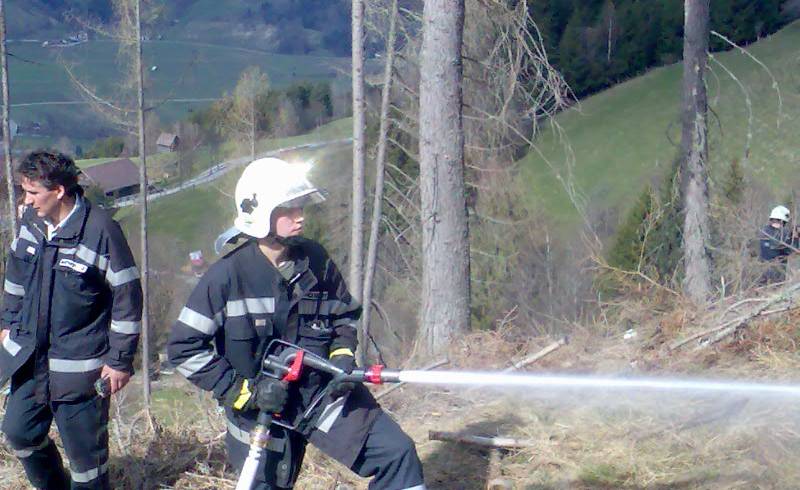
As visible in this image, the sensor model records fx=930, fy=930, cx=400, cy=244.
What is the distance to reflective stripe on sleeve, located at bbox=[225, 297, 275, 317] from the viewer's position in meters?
3.81

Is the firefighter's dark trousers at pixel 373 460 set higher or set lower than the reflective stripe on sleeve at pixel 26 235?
lower

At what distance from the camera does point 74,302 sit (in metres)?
4.40

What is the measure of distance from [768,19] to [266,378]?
61.5m

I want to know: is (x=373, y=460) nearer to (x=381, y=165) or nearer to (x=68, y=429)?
(x=68, y=429)

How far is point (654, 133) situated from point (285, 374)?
53.6 m

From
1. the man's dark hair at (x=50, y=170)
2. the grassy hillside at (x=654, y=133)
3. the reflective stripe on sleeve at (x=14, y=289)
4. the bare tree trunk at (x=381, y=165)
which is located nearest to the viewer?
the man's dark hair at (x=50, y=170)

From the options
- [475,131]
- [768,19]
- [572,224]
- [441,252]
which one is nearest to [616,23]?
[768,19]

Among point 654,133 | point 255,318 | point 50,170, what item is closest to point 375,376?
point 255,318

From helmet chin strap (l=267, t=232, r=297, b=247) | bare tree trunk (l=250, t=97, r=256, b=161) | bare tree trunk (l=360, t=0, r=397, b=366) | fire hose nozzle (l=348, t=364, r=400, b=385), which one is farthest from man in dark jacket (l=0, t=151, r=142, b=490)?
bare tree trunk (l=250, t=97, r=256, b=161)

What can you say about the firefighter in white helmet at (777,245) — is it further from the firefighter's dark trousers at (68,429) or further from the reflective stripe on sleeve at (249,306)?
the firefighter's dark trousers at (68,429)

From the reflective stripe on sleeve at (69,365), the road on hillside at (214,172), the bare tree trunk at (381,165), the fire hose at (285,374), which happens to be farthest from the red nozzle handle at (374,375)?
the road on hillside at (214,172)

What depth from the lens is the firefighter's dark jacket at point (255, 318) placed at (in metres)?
3.79

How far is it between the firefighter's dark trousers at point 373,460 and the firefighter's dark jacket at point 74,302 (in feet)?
2.65

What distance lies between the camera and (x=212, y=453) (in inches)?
220
